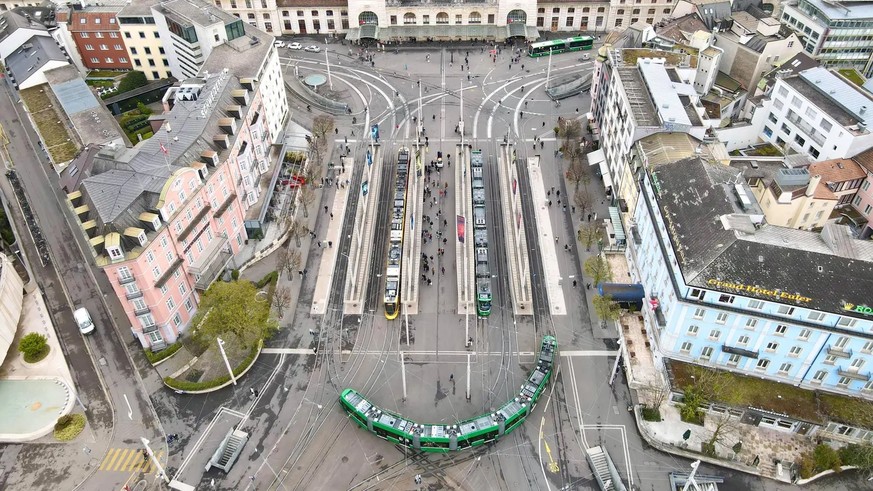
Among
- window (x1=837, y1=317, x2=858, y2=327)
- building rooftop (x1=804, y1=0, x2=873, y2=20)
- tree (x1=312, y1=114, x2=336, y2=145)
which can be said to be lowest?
tree (x1=312, y1=114, x2=336, y2=145)

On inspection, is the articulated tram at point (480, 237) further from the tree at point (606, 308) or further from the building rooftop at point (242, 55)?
the building rooftop at point (242, 55)

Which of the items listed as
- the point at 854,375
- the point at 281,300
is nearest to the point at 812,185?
the point at 854,375

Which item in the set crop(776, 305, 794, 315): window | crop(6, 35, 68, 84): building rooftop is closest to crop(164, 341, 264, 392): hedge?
crop(776, 305, 794, 315): window

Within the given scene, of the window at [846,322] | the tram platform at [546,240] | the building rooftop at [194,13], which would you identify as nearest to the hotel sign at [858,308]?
the window at [846,322]

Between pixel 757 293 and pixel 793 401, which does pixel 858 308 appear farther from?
pixel 793 401

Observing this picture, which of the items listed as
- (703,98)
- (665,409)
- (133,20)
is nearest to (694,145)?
(703,98)

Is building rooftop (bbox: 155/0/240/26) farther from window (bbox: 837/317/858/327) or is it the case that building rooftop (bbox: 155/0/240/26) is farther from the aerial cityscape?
window (bbox: 837/317/858/327)
